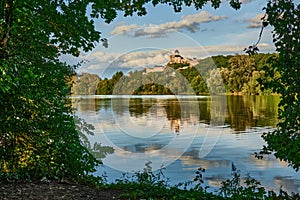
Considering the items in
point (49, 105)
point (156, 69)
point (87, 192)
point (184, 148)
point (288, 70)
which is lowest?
point (184, 148)

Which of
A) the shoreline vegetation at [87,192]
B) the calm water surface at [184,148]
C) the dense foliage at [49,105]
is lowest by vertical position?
the calm water surface at [184,148]

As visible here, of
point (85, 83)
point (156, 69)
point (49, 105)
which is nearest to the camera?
point (49, 105)

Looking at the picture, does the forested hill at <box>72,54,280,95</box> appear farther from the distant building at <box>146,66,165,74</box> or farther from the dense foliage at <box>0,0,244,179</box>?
the dense foliage at <box>0,0,244,179</box>

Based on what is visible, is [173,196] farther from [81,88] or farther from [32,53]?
[81,88]

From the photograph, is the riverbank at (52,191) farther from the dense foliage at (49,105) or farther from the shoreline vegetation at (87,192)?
the dense foliage at (49,105)

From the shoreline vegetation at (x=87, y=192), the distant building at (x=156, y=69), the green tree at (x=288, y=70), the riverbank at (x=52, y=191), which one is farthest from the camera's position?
the distant building at (x=156, y=69)

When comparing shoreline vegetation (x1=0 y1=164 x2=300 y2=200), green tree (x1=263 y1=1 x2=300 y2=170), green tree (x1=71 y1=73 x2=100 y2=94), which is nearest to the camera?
green tree (x1=263 y1=1 x2=300 y2=170)

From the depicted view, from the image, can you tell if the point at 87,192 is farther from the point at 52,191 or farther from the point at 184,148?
the point at 184,148

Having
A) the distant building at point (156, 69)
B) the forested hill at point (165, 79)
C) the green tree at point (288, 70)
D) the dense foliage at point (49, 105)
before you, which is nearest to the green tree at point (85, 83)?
the forested hill at point (165, 79)

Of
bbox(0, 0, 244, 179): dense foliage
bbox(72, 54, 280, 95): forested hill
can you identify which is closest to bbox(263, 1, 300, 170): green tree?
bbox(72, 54, 280, 95): forested hill

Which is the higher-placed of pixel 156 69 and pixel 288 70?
pixel 156 69

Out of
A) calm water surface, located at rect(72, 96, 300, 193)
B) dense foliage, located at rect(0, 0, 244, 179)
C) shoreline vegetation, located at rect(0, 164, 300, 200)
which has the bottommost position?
calm water surface, located at rect(72, 96, 300, 193)

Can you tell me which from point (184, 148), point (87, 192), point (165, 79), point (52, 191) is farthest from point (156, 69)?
point (52, 191)

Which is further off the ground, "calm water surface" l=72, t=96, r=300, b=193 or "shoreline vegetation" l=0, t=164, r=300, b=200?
"shoreline vegetation" l=0, t=164, r=300, b=200
